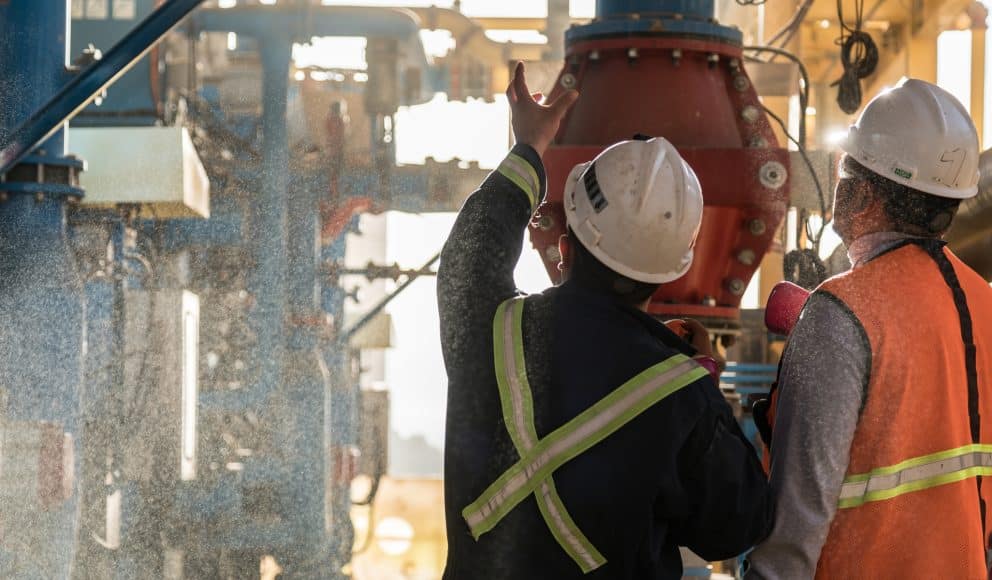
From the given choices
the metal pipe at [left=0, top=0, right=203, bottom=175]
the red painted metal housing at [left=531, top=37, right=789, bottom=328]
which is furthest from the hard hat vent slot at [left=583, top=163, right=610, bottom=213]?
the metal pipe at [left=0, top=0, right=203, bottom=175]

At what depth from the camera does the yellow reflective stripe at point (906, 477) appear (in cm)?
225

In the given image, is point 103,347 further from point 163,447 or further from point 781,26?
point 781,26

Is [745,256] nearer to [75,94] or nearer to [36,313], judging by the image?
[75,94]

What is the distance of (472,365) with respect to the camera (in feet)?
7.25

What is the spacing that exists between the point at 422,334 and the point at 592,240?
36.8ft

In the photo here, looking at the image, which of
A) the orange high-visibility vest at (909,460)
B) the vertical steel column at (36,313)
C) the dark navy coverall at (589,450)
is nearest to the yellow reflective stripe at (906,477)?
the orange high-visibility vest at (909,460)

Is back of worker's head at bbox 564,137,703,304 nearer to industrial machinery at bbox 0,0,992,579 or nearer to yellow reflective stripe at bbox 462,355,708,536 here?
yellow reflective stripe at bbox 462,355,708,536

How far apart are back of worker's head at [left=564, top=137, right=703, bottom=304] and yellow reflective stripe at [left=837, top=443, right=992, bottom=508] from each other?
1.44ft

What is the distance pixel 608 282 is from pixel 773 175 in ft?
3.96

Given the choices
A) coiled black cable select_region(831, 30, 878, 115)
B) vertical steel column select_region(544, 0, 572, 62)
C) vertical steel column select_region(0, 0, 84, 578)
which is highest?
vertical steel column select_region(544, 0, 572, 62)

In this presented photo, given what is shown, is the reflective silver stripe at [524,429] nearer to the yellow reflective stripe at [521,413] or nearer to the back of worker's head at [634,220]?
the yellow reflective stripe at [521,413]

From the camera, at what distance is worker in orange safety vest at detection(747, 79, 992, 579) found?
2242 mm

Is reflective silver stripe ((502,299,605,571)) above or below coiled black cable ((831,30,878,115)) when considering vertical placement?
below

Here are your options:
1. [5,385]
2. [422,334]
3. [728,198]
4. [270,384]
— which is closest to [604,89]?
[728,198]
